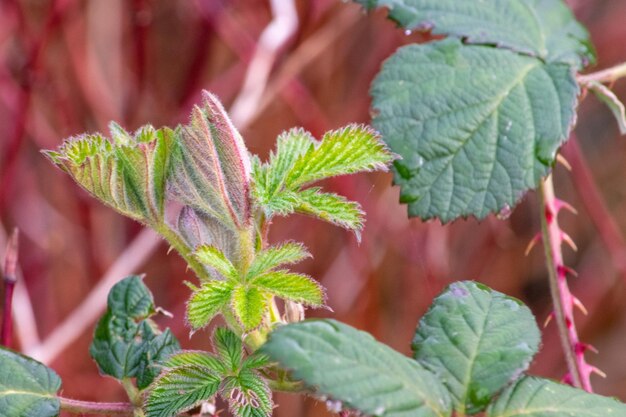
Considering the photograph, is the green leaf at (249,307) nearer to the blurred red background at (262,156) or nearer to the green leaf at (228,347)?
the green leaf at (228,347)

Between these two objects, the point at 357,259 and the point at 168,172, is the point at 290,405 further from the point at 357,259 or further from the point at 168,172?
the point at 168,172

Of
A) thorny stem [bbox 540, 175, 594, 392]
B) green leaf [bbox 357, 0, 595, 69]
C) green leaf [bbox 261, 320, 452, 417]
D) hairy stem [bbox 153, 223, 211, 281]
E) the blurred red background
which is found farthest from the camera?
the blurred red background

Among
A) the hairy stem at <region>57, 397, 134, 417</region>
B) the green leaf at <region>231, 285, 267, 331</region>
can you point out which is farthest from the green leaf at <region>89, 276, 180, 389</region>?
the green leaf at <region>231, 285, 267, 331</region>

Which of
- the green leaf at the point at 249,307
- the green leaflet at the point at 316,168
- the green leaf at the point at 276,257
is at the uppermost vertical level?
the green leaflet at the point at 316,168

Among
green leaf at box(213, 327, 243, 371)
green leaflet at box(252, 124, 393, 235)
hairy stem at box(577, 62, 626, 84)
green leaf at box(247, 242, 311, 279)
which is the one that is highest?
hairy stem at box(577, 62, 626, 84)

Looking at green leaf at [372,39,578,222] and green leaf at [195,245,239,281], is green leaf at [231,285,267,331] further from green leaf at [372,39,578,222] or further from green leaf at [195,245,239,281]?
green leaf at [372,39,578,222]

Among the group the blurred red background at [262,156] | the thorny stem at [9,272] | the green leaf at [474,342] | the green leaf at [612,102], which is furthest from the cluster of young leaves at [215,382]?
the blurred red background at [262,156]

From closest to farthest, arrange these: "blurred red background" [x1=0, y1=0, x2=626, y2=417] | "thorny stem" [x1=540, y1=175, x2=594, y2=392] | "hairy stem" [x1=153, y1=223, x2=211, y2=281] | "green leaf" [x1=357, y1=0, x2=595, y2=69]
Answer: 1. "hairy stem" [x1=153, y1=223, x2=211, y2=281]
2. "thorny stem" [x1=540, y1=175, x2=594, y2=392]
3. "green leaf" [x1=357, y1=0, x2=595, y2=69]
4. "blurred red background" [x1=0, y1=0, x2=626, y2=417]

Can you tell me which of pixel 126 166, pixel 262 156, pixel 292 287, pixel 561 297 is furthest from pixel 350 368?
pixel 262 156

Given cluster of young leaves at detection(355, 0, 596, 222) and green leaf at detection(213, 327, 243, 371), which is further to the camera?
cluster of young leaves at detection(355, 0, 596, 222)
